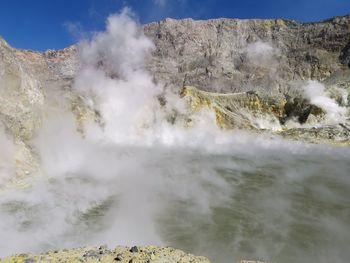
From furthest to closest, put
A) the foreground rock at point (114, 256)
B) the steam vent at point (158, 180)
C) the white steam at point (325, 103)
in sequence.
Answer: the white steam at point (325, 103) → the steam vent at point (158, 180) → the foreground rock at point (114, 256)

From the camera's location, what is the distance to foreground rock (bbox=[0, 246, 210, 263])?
1012 cm

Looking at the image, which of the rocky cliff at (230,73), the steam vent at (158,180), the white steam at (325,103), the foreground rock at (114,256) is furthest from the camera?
the white steam at (325,103)

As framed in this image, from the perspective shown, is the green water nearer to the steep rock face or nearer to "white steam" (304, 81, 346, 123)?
"white steam" (304, 81, 346, 123)

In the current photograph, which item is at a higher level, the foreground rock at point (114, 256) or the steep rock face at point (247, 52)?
the steep rock face at point (247, 52)

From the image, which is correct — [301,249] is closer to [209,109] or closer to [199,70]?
[209,109]

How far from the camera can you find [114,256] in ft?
33.7

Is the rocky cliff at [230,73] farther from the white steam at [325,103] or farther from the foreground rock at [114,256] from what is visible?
the foreground rock at [114,256]

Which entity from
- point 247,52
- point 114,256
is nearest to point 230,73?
point 247,52

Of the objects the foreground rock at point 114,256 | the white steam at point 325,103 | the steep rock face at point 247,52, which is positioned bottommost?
the foreground rock at point 114,256

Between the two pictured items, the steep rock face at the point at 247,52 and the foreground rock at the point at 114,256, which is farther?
the steep rock face at the point at 247,52

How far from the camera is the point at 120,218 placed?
19.2 m

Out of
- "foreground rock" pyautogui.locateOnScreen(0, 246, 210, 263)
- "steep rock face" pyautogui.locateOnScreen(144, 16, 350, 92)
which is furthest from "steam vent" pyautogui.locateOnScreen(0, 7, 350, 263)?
"steep rock face" pyautogui.locateOnScreen(144, 16, 350, 92)

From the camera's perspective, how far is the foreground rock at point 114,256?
10125 millimetres

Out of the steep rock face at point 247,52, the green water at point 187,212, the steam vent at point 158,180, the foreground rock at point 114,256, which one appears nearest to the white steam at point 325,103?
the steam vent at point 158,180
